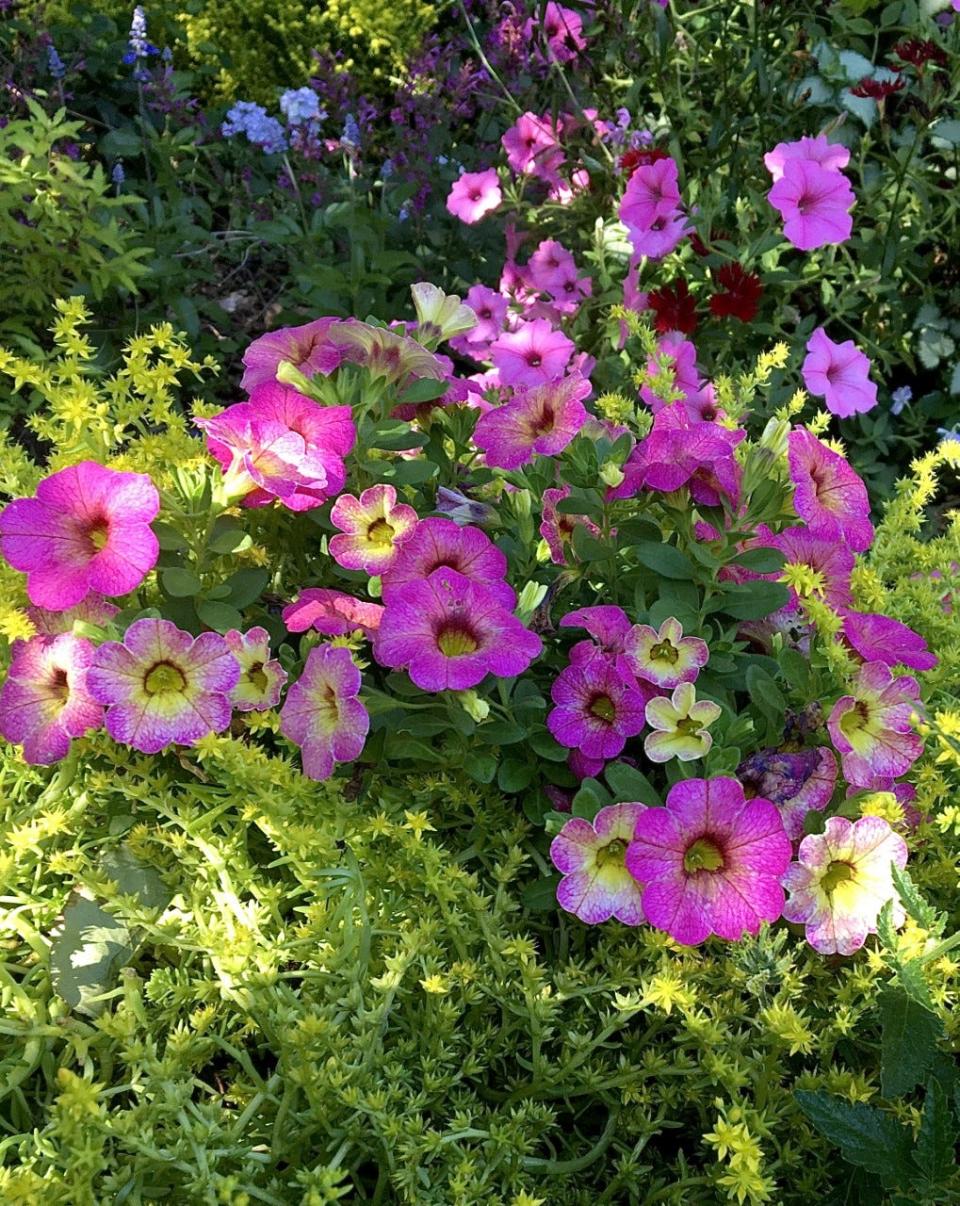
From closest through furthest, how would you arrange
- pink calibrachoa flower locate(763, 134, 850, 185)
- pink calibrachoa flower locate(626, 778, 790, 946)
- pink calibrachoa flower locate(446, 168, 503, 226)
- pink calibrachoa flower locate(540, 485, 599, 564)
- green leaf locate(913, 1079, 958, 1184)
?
green leaf locate(913, 1079, 958, 1184) → pink calibrachoa flower locate(626, 778, 790, 946) → pink calibrachoa flower locate(540, 485, 599, 564) → pink calibrachoa flower locate(763, 134, 850, 185) → pink calibrachoa flower locate(446, 168, 503, 226)

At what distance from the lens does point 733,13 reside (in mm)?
2543

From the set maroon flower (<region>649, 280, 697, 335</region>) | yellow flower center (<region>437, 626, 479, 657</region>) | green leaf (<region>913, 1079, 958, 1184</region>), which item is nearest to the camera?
green leaf (<region>913, 1079, 958, 1184</region>)

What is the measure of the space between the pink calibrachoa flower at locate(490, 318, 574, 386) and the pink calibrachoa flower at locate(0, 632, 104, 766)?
134 cm

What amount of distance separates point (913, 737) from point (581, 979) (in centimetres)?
38

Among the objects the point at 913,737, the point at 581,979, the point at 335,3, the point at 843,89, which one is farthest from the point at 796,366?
the point at 335,3

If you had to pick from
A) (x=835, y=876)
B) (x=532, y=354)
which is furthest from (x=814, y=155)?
(x=835, y=876)

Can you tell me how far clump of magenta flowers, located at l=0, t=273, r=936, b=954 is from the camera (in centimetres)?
96

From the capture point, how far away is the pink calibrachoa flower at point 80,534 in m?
1.00

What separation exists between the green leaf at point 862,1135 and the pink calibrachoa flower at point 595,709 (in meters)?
0.35

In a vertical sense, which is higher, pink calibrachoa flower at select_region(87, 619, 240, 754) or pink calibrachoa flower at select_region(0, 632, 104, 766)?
pink calibrachoa flower at select_region(87, 619, 240, 754)

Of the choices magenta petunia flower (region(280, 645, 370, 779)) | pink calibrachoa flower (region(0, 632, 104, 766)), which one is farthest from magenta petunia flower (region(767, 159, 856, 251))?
pink calibrachoa flower (region(0, 632, 104, 766))

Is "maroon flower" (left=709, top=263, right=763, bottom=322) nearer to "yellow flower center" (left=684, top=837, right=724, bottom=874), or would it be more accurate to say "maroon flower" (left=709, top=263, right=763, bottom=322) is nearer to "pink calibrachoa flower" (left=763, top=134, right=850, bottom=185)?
"pink calibrachoa flower" (left=763, top=134, right=850, bottom=185)

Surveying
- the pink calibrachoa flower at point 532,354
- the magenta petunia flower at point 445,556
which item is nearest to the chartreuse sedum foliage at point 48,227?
the pink calibrachoa flower at point 532,354

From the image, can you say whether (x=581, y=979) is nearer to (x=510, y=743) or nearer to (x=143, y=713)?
(x=510, y=743)
